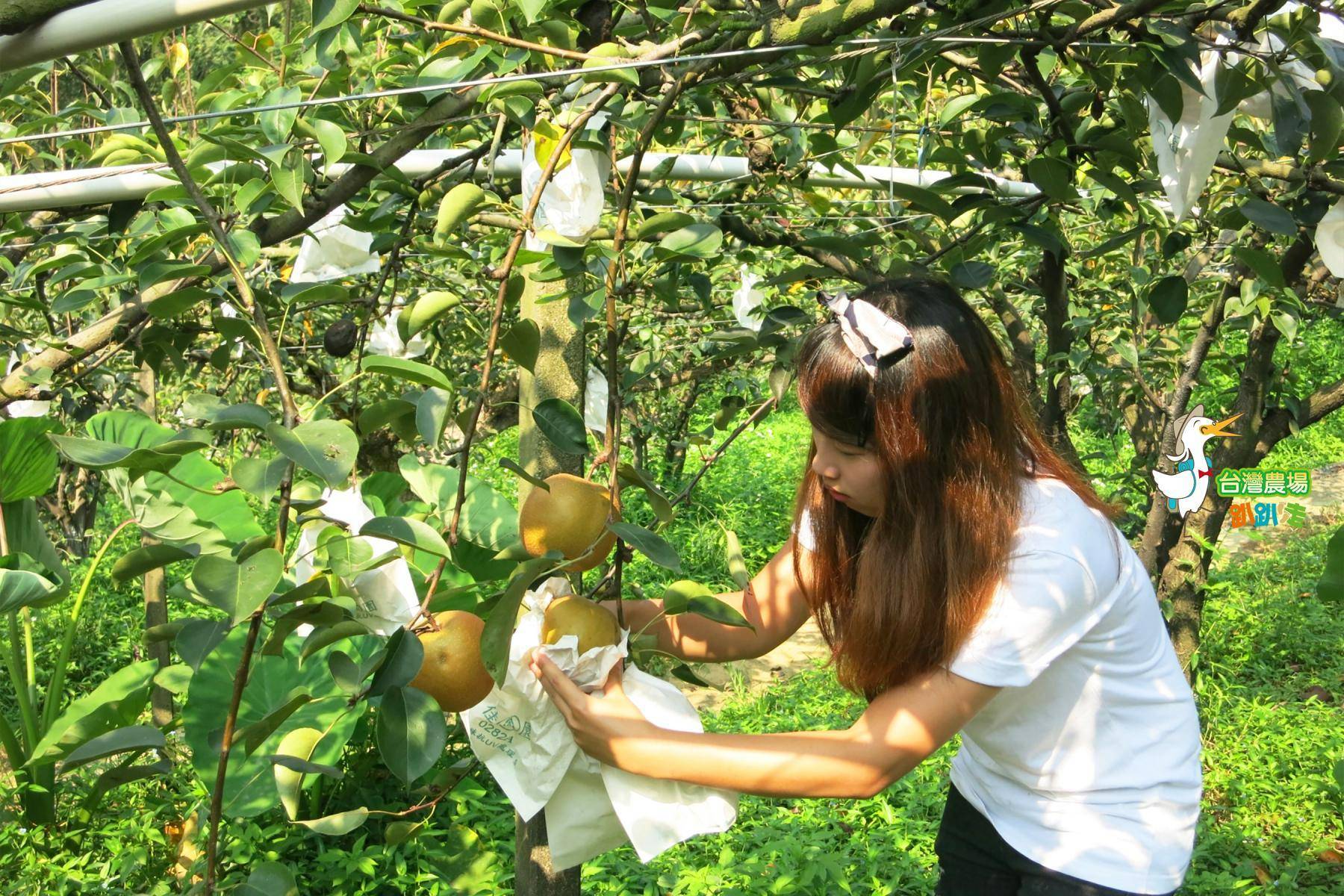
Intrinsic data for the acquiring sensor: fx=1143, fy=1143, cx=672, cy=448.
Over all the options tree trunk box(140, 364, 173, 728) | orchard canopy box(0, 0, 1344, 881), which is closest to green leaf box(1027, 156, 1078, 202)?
orchard canopy box(0, 0, 1344, 881)

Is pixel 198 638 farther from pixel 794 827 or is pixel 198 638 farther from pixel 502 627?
pixel 794 827

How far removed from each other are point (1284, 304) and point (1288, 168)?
0.66 meters

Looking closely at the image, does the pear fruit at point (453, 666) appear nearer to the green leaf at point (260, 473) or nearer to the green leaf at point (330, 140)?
the green leaf at point (260, 473)

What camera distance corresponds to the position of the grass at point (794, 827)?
2242 millimetres

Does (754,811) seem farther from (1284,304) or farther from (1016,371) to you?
(1284,304)

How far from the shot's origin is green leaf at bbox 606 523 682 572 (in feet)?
2.78


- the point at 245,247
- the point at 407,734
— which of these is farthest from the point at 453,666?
the point at 245,247

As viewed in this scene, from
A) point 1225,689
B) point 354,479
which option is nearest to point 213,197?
point 354,479

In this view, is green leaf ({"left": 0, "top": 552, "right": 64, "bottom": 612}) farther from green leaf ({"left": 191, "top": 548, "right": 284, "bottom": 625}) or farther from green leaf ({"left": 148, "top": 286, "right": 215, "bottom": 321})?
green leaf ({"left": 191, "top": 548, "right": 284, "bottom": 625})

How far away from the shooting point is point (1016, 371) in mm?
1886

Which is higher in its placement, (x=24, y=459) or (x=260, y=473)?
(x=260, y=473)

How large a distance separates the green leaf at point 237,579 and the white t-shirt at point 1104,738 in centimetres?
70

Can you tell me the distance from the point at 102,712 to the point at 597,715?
1.75 metres

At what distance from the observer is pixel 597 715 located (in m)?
0.98
